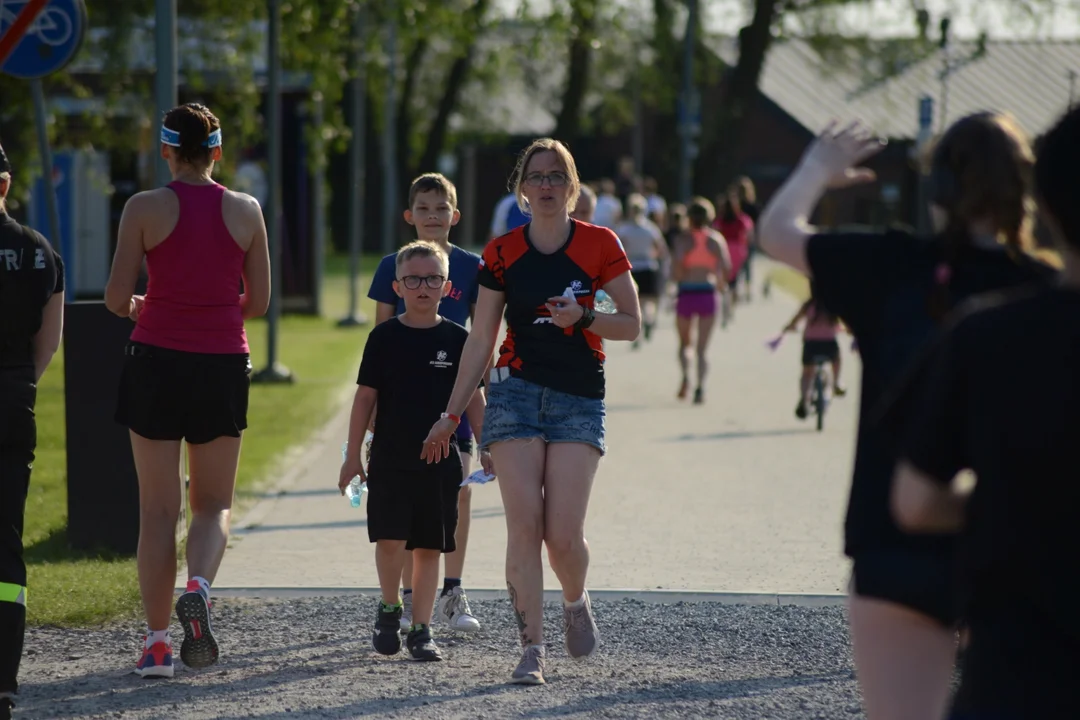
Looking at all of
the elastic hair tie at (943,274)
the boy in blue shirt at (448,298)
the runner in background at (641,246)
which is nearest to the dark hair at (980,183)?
the elastic hair tie at (943,274)

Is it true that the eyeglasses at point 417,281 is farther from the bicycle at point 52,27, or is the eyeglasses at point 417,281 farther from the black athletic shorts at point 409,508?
the bicycle at point 52,27

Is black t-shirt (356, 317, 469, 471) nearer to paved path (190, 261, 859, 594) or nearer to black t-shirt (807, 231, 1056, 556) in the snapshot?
paved path (190, 261, 859, 594)

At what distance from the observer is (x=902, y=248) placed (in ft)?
10.5

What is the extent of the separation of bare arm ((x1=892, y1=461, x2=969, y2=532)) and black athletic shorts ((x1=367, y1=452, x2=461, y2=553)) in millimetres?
3433

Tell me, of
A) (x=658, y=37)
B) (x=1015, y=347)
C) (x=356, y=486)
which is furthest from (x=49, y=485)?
(x=658, y=37)

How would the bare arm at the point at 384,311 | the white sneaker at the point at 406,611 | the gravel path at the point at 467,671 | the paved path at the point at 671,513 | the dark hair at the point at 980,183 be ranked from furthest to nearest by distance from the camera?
the paved path at the point at 671,513, the bare arm at the point at 384,311, the white sneaker at the point at 406,611, the gravel path at the point at 467,671, the dark hair at the point at 980,183

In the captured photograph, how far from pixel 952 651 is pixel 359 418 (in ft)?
10.1

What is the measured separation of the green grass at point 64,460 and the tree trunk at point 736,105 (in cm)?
1490

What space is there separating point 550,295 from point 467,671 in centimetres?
132

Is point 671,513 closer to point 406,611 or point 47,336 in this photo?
point 406,611

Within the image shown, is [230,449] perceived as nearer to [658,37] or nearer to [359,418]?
[359,418]

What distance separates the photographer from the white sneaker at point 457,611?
6312mm

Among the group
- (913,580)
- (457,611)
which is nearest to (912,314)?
(913,580)

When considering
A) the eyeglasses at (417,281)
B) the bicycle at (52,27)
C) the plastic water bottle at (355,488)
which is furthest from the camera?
the bicycle at (52,27)
